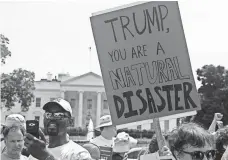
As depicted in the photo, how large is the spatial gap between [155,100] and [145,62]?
8.7 inches

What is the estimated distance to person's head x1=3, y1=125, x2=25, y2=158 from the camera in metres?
3.27

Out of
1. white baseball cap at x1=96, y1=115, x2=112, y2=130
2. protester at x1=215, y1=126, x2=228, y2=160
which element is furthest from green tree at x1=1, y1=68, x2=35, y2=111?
protester at x1=215, y1=126, x2=228, y2=160

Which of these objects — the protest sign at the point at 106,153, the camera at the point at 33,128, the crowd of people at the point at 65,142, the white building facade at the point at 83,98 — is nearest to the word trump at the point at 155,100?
the crowd of people at the point at 65,142

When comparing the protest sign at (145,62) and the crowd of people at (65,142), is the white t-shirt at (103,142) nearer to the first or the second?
the crowd of people at (65,142)

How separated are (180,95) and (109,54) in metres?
0.46


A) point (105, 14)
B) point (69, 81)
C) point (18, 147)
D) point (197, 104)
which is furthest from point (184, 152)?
point (69, 81)

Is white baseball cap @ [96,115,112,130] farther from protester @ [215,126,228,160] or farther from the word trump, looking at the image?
the word trump

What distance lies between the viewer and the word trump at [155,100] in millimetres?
2930

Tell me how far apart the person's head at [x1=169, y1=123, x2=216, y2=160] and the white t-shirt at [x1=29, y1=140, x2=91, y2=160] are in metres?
0.72

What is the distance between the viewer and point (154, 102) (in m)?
2.94

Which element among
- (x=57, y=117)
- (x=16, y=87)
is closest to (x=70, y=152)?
(x=57, y=117)

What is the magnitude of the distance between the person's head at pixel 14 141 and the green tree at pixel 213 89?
125ft

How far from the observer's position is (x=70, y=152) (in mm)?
3350

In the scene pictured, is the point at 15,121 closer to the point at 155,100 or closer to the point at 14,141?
the point at 14,141
